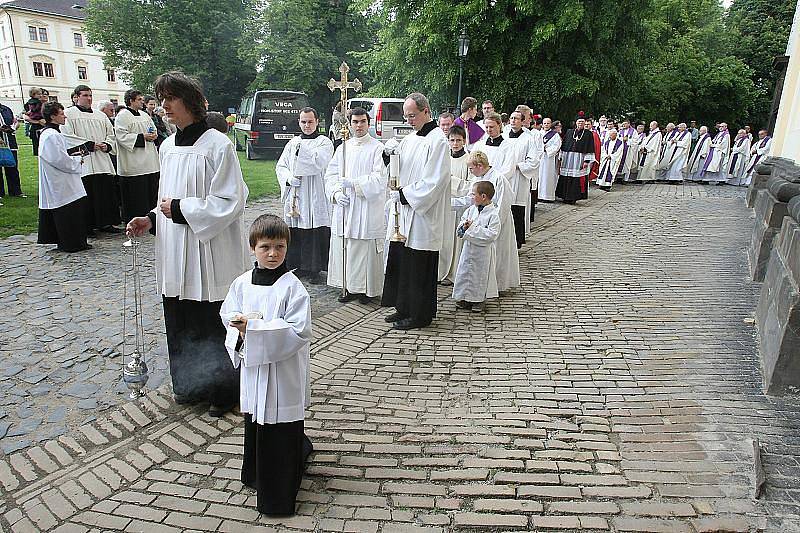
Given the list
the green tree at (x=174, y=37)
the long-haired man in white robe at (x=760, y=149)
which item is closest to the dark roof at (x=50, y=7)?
the green tree at (x=174, y=37)

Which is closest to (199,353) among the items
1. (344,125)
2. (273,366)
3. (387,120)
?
(273,366)

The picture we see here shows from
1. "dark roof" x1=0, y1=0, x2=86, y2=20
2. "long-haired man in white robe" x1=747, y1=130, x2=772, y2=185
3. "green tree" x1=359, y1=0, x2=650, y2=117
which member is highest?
"dark roof" x1=0, y1=0, x2=86, y2=20

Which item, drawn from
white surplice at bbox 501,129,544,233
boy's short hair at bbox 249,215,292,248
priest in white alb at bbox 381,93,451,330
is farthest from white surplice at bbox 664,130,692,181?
boy's short hair at bbox 249,215,292,248

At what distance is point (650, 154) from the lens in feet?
61.5

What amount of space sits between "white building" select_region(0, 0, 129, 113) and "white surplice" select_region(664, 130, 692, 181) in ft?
185

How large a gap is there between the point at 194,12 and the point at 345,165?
1288 inches

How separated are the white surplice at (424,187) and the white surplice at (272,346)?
2728 millimetres

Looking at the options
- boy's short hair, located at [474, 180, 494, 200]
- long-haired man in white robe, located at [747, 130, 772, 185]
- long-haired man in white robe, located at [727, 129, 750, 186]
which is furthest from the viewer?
long-haired man in white robe, located at [727, 129, 750, 186]

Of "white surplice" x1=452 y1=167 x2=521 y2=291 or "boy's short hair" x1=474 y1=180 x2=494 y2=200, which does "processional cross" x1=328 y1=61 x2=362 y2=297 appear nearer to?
"white surplice" x1=452 y1=167 x2=521 y2=291

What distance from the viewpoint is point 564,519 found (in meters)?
3.05

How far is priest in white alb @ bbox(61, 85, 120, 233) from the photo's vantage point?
8.56 meters

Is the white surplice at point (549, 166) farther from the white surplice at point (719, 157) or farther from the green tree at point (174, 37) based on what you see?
the green tree at point (174, 37)

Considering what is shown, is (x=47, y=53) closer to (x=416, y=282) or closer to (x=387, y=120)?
(x=387, y=120)

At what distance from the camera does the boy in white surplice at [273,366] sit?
295 cm
